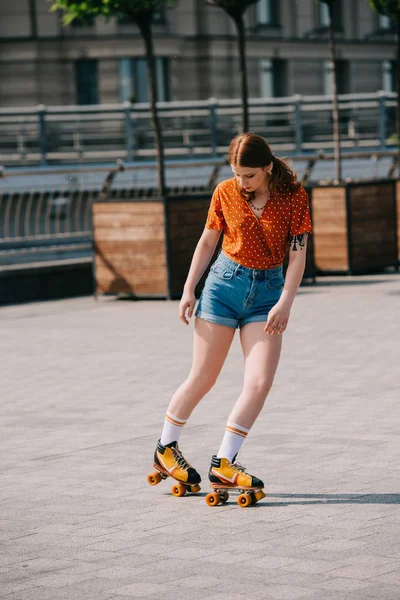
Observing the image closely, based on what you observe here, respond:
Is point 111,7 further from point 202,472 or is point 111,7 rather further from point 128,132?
point 128,132

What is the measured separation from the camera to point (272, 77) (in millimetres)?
46062

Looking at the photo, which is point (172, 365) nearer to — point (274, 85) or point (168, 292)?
point (168, 292)

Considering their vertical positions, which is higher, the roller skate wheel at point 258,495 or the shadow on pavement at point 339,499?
the roller skate wheel at point 258,495

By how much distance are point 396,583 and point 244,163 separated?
2.00 metres

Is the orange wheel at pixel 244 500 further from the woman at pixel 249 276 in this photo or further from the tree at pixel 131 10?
the tree at pixel 131 10

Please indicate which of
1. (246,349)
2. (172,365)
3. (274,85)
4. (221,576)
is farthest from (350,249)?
(274,85)

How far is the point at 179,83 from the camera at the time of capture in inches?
1699

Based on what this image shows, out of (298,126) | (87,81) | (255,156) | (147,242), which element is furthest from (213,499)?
(87,81)

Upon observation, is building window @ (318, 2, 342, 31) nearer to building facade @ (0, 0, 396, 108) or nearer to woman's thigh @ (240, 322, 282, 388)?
building facade @ (0, 0, 396, 108)

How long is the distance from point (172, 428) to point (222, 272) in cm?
76

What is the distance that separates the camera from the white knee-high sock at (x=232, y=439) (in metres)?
5.88

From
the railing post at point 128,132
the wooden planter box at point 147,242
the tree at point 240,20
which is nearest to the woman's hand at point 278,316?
the wooden planter box at point 147,242

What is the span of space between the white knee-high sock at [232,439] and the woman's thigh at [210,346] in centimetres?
26

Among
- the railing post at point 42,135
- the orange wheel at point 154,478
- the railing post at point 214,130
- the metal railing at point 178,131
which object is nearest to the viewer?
the orange wheel at point 154,478
